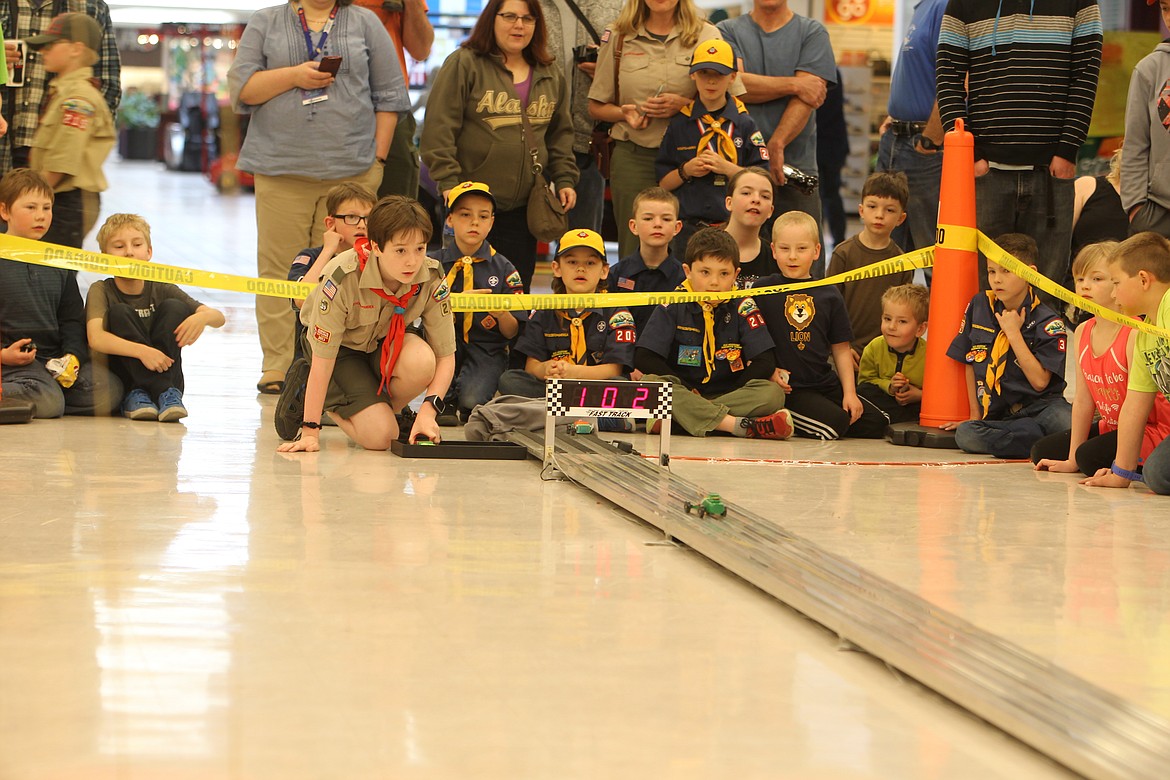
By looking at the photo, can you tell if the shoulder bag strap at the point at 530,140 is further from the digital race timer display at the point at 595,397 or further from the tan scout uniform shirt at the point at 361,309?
the digital race timer display at the point at 595,397

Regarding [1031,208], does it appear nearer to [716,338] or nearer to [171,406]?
[716,338]

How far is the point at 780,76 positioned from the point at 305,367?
11.3 feet

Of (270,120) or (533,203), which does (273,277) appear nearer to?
(270,120)

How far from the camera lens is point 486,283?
712cm

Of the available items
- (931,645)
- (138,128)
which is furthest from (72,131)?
(138,128)

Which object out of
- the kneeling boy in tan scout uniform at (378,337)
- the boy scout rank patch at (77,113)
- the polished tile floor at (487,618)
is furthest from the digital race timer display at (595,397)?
the boy scout rank patch at (77,113)

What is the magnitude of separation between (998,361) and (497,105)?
2989mm

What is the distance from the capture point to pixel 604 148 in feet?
27.7

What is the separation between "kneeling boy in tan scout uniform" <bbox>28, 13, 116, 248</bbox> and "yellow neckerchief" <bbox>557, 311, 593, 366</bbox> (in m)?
2.48

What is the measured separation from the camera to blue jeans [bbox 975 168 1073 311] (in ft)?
23.0

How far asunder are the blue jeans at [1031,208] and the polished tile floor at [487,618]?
190cm

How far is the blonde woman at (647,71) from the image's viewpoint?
7.71m

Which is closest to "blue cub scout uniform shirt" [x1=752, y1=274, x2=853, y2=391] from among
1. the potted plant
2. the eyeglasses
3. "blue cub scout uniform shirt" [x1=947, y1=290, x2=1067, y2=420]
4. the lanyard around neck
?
"blue cub scout uniform shirt" [x1=947, y1=290, x2=1067, y2=420]

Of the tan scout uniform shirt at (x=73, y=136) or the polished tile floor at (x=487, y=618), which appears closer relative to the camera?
the polished tile floor at (x=487, y=618)
